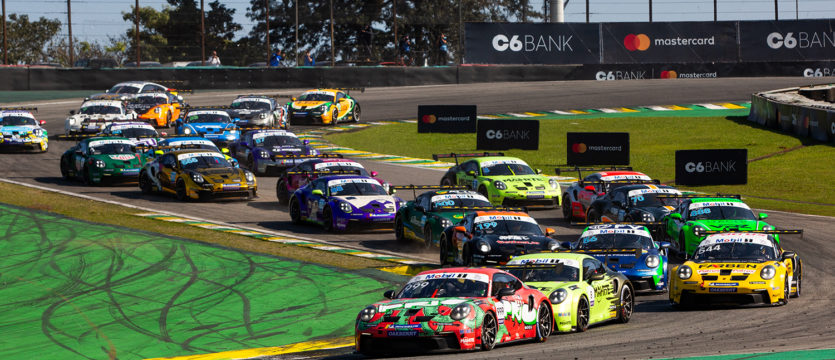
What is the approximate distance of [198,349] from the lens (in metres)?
17.5

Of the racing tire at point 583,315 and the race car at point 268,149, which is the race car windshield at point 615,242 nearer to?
the racing tire at point 583,315

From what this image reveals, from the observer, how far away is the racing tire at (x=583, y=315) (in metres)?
17.8

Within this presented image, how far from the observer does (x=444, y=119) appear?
49.2 m

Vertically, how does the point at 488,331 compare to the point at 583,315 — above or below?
above

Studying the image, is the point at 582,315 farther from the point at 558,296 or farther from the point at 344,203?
the point at 344,203

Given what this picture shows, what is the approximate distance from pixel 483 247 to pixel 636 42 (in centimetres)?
4521

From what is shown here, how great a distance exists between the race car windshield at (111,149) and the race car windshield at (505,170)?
11365 mm

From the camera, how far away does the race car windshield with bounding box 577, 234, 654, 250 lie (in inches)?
870

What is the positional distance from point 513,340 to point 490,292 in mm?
736

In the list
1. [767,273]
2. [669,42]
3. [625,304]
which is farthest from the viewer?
[669,42]

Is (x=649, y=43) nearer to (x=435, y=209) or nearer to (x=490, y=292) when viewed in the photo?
(x=435, y=209)

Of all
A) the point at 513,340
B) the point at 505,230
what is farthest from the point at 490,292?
the point at 505,230

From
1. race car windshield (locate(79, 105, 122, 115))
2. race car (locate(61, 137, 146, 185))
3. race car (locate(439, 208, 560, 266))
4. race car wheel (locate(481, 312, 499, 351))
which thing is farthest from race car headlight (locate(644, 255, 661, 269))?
race car windshield (locate(79, 105, 122, 115))

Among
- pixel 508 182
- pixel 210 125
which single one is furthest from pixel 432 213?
pixel 210 125
